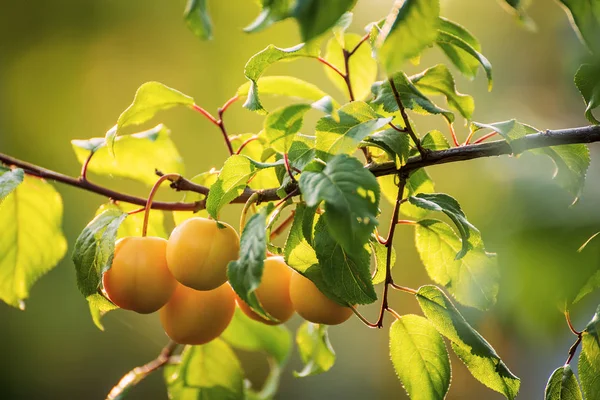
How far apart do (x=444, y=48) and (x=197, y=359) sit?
32cm

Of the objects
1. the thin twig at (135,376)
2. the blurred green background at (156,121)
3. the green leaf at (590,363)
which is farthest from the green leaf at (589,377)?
the blurred green background at (156,121)

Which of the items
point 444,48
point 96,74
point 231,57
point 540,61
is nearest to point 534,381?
point 540,61

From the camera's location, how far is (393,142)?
31cm

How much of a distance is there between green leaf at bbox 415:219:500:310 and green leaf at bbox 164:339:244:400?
0.71 feet

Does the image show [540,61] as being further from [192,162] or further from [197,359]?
[197,359]

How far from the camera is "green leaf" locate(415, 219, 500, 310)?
15.2 inches

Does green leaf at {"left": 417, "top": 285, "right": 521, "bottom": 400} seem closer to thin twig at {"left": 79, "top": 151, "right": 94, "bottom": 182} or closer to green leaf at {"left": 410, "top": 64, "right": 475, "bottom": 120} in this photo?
green leaf at {"left": 410, "top": 64, "right": 475, "bottom": 120}

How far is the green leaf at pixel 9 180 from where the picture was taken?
0.38 metres

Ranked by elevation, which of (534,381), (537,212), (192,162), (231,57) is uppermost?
(537,212)

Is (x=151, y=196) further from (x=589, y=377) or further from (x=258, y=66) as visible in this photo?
(x=589, y=377)

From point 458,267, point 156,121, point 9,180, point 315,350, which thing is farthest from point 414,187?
point 156,121

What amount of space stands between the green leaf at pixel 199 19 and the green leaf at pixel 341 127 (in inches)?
4.6

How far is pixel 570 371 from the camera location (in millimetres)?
357

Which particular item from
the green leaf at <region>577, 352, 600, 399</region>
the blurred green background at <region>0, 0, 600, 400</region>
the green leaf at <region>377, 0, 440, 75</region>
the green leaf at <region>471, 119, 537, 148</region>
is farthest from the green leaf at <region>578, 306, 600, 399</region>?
the blurred green background at <region>0, 0, 600, 400</region>
